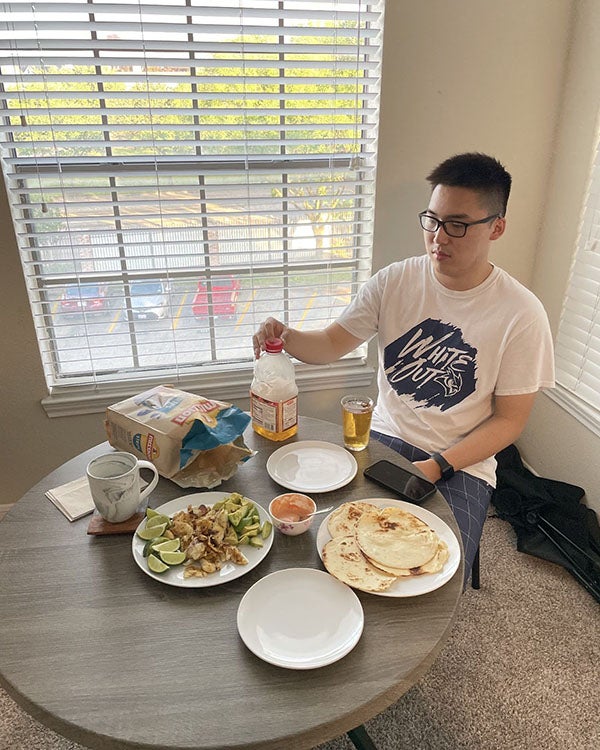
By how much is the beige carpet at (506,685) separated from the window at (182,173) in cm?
112

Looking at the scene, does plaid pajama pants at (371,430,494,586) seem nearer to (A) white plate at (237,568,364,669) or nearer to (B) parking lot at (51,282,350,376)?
(A) white plate at (237,568,364,669)

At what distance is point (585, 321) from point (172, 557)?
169 centimetres

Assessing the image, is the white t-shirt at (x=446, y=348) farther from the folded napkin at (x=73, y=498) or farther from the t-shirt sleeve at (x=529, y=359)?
the folded napkin at (x=73, y=498)

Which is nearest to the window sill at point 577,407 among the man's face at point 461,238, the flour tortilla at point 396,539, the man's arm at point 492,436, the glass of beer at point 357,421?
the man's arm at point 492,436

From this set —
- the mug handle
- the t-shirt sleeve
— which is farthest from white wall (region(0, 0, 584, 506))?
the mug handle

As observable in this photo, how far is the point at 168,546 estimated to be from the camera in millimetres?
935

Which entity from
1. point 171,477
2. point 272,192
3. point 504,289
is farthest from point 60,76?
point 504,289

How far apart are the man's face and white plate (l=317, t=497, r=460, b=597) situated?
2.20ft

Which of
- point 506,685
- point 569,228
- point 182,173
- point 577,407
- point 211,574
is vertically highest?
point 182,173

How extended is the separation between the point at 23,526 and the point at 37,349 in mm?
991

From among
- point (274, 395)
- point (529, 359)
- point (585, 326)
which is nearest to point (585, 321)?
point (585, 326)

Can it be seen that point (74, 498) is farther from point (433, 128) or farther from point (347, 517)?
point (433, 128)

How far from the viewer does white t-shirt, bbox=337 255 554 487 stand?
54.8 inches

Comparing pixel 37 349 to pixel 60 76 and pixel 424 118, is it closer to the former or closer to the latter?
pixel 60 76
